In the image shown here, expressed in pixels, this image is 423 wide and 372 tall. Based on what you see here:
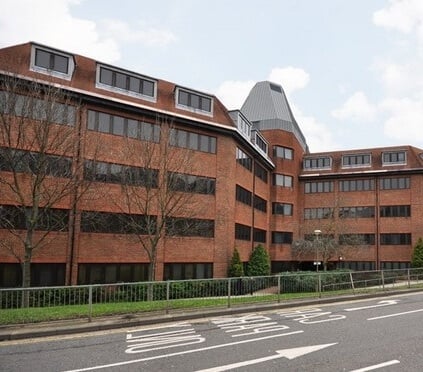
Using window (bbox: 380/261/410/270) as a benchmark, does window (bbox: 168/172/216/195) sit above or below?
above

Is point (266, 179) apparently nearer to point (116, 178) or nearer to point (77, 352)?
point (116, 178)

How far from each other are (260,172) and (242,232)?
6.89m

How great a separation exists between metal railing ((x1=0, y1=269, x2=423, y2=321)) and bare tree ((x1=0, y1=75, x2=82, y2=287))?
3.94m

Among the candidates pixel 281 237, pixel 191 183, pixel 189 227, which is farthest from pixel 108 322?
pixel 281 237

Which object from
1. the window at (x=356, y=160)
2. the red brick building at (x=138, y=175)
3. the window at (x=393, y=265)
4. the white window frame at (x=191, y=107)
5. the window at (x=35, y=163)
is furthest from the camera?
the window at (x=356, y=160)

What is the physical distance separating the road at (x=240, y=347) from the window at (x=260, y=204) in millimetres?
21047

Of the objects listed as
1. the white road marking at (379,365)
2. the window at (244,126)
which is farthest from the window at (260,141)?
the white road marking at (379,365)

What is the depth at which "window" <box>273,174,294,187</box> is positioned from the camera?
40.0 meters

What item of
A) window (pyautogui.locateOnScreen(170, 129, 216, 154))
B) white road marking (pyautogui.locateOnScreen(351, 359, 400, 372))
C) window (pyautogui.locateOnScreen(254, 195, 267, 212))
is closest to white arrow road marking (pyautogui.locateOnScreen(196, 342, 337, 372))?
white road marking (pyautogui.locateOnScreen(351, 359, 400, 372))

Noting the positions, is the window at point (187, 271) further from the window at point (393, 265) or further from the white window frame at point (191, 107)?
the window at point (393, 265)

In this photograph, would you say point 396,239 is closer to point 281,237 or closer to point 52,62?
point 281,237

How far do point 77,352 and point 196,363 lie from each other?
2.57 metres

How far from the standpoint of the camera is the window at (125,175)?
73.8 ft

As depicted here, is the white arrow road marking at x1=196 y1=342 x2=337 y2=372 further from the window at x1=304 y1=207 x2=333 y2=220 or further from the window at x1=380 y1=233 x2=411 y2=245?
the window at x1=304 y1=207 x2=333 y2=220
